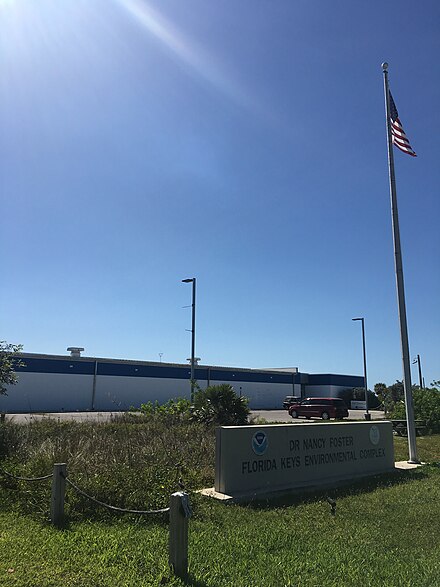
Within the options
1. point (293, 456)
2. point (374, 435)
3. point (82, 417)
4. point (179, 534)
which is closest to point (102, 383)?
point (82, 417)

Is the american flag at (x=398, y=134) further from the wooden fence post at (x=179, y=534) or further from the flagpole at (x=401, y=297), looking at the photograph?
the wooden fence post at (x=179, y=534)

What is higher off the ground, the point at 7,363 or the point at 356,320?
the point at 356,320

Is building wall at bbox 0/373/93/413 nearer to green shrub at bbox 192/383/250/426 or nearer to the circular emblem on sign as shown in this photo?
green shrub at bbox 192/383/250/426

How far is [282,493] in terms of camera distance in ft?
29.7

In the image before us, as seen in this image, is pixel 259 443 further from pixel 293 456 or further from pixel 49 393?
pixel 49 393

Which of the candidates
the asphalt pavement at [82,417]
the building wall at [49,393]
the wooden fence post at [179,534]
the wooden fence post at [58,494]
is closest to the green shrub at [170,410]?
the asphalt pavement at [82,417]

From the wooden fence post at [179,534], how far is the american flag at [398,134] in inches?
513

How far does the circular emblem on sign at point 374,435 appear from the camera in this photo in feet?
39.8

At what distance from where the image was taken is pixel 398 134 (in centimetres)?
1499

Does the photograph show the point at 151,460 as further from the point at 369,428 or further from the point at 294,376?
the point at 294,376

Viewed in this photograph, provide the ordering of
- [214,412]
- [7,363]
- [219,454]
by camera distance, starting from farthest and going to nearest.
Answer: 1. [214,412]
2. [7,363]
3. [219,454]

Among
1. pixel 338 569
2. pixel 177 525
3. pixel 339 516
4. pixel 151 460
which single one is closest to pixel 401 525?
pixel 339 516

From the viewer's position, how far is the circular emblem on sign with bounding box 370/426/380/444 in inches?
478

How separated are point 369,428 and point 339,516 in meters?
5.00
